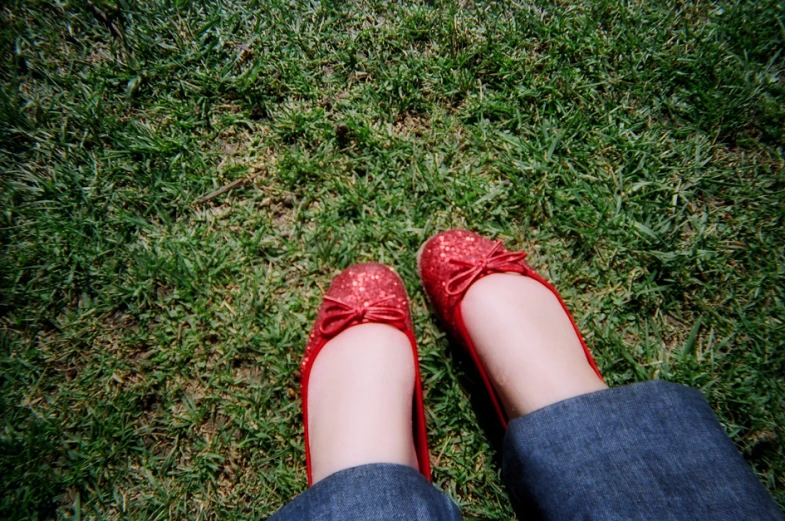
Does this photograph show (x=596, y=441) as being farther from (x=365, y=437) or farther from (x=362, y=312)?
(x=362, y=312)

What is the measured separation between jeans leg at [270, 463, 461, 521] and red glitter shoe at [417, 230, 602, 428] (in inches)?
18.1

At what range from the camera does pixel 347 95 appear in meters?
1.97

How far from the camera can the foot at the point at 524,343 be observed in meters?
1.50

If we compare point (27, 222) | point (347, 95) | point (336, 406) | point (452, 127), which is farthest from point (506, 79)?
point (27, 222)

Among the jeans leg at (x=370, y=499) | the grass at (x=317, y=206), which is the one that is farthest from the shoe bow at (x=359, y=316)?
the jeans leg at (x=370, y=499)

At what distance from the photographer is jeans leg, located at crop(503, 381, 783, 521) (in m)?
1.14

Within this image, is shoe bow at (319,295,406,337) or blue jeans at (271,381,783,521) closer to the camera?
blue jeans at (271,381,783,521)

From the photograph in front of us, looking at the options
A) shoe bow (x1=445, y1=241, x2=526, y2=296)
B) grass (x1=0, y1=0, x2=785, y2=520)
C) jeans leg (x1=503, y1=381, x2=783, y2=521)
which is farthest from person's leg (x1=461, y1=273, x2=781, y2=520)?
grass (x1=0, y1=0, x2=785, y2=520)

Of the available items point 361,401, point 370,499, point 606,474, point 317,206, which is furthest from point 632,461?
point 317,206

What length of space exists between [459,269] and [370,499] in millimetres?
820

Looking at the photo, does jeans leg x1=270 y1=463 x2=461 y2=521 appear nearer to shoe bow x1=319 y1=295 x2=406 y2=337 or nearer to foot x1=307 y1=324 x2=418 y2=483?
foot x1=307 y1=324 x2=418 y2=483

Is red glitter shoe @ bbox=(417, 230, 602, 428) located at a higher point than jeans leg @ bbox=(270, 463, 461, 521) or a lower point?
higher

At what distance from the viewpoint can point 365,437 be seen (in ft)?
4.89

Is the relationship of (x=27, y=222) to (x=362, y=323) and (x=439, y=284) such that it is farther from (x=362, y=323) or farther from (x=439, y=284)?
(x=439, y=284)
